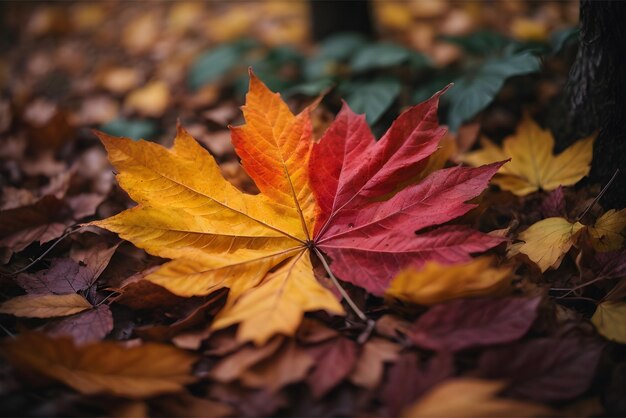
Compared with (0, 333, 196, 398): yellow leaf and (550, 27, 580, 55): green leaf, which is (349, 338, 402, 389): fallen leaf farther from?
(550, 27, 580, 55): green leaf

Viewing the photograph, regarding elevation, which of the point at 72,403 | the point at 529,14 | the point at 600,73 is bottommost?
the point at 72,403

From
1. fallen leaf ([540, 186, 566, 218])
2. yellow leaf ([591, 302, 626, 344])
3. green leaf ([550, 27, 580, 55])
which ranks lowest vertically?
yellow leaf ([591, 302, 626, 344])

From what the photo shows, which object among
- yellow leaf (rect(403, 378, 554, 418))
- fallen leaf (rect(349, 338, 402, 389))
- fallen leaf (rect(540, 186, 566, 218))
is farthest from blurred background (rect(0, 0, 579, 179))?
yellow leaf (rect(403, 378, 554, 418))

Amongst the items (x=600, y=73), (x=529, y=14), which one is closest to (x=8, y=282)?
(x=600, y=73)

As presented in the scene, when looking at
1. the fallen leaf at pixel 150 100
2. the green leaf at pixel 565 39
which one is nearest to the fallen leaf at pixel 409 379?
the green leaf at pixel 565 39

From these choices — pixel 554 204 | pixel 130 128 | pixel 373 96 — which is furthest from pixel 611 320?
pixel 130 128

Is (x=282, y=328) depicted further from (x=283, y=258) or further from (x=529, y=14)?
(x=529, y=14)
